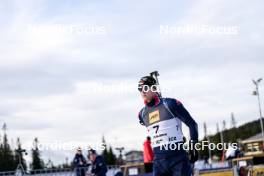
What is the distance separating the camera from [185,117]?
7.95 m

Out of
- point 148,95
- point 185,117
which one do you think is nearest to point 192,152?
point 185,117

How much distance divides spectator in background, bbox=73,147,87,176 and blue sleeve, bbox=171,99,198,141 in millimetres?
15681

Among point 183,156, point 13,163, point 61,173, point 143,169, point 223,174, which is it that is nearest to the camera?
point 183,156

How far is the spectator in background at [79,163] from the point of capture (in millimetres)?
23312

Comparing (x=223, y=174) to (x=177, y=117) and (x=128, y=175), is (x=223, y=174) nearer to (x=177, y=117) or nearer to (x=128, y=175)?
(x=128, y=175)

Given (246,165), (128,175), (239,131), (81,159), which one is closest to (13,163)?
(81,159)

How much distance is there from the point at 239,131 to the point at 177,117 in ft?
390

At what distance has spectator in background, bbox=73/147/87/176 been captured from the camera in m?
23.3

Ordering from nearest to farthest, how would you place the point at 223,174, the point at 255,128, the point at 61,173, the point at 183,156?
the point at 183,156 → the point at 223,174 → the point at 61,173 → the point at 255,128

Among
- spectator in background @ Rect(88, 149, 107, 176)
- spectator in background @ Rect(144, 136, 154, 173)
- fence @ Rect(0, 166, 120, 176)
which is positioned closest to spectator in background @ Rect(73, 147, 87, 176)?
fence @ Rect(0, 166, 120, 176)

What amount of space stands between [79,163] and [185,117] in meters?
16.1

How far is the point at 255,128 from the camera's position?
123688mm

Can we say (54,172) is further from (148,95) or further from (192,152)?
(192,152)

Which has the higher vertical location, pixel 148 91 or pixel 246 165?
pixel 148 91
